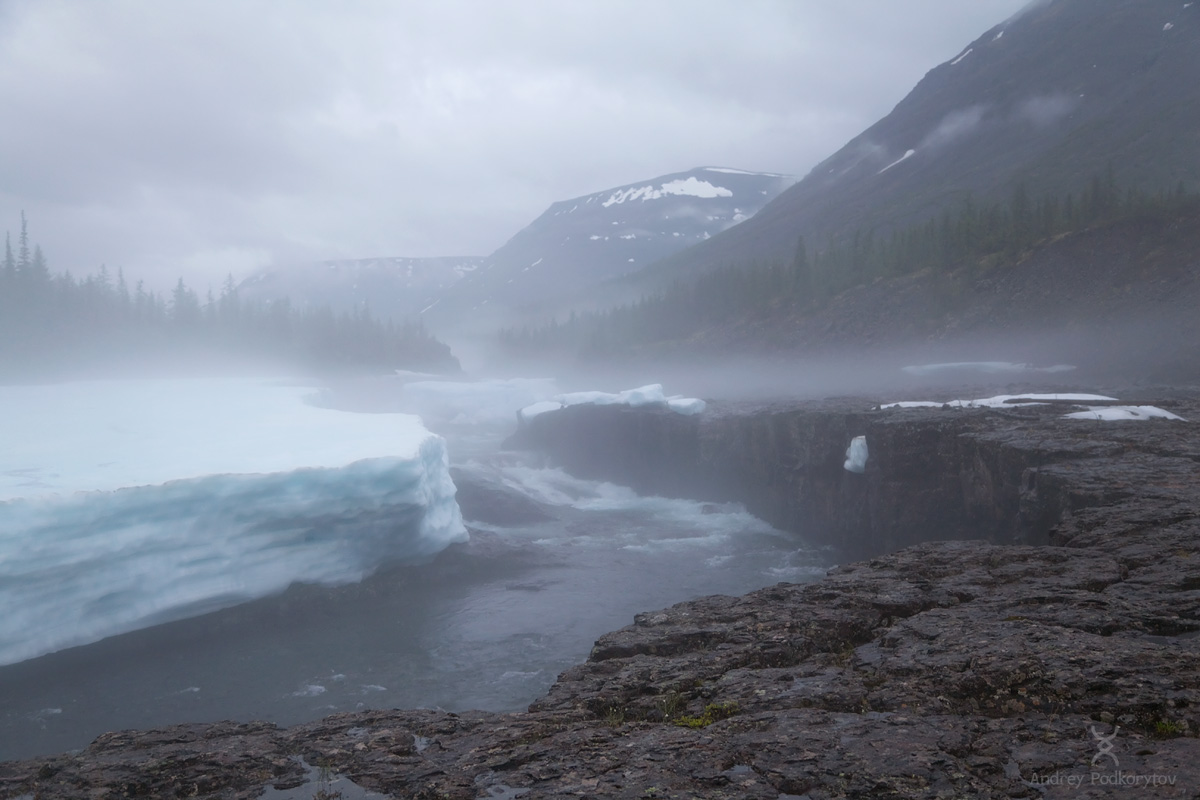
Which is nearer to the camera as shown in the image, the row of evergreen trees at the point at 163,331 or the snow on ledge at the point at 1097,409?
the snow on ledge at the point at 1097,409

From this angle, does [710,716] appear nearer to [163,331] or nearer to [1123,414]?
[1123,414]

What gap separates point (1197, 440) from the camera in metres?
14.9

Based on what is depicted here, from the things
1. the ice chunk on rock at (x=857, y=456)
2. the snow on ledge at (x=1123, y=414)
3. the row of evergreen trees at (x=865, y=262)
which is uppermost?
the row of evergreen trees at (x=865, y=262)

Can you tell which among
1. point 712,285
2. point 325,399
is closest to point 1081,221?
point 712,285

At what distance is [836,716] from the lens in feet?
19.7

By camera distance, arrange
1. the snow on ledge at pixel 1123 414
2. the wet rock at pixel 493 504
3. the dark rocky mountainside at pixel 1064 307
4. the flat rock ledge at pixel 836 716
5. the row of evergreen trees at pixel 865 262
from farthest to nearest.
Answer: the row of evergreen trees at pixel 865 262
the dark rocky mountainside at pixel 1064 307
the wet rock at pixel 493 504
the snow on ledge at pixel 1123 414
the flat rock ledge at pixel 836 716

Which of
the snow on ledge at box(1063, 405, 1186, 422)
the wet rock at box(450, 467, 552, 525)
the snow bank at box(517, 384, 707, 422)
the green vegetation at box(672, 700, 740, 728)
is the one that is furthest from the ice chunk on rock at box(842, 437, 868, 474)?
the green vegetation at box(672, 700, 740, 728)

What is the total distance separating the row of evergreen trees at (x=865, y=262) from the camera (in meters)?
56.9

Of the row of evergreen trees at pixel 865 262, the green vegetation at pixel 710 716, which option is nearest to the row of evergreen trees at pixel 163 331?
the row of evergreen trees at pixel 865 262

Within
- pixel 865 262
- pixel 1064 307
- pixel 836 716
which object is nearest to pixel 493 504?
pixel 836 716

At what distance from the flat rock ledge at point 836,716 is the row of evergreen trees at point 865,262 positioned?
5576cm

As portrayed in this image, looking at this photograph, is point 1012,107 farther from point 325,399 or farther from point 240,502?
point 240,502

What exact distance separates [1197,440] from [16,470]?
80.9 ft

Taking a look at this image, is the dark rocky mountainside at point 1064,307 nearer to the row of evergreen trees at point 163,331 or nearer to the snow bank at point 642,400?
the snow bank at point 642,400
